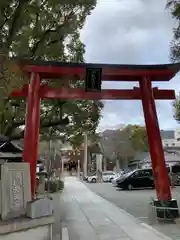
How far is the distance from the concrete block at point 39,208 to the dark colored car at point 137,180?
19620 mm

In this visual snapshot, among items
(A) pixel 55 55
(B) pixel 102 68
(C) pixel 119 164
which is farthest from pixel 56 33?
(C) pixel 119 164

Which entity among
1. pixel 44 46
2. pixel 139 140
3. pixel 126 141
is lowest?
pixel 126 141

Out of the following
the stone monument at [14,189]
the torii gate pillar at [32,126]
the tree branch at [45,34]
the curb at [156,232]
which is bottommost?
the curb at [156,232]

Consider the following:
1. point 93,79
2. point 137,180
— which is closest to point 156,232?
point 93,79

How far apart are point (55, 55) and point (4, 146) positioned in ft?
20.6

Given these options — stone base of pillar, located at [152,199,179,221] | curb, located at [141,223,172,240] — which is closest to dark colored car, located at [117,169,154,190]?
stone base of pillar, located at [152,199,179,221]

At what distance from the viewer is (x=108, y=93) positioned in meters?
11.2

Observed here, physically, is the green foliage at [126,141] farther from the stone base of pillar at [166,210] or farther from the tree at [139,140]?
the stone base of pillar at [166,210]

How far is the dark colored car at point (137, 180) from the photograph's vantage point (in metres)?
25.7

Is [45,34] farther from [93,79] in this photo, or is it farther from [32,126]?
[32,126]

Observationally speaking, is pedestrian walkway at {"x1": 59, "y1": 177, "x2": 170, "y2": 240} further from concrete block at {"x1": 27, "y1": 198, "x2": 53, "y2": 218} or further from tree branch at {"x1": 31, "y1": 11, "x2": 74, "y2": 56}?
tree branch at {"x1": 31, "y1": 11, "x2": 74, "y2": 56}

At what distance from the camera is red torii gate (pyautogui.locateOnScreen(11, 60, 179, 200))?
10.2 meters

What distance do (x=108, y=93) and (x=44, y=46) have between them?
3.43 metres

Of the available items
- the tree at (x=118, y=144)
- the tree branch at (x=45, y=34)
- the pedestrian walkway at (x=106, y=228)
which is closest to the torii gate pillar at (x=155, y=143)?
the pedestrian walkway at (x=106, y=228)
